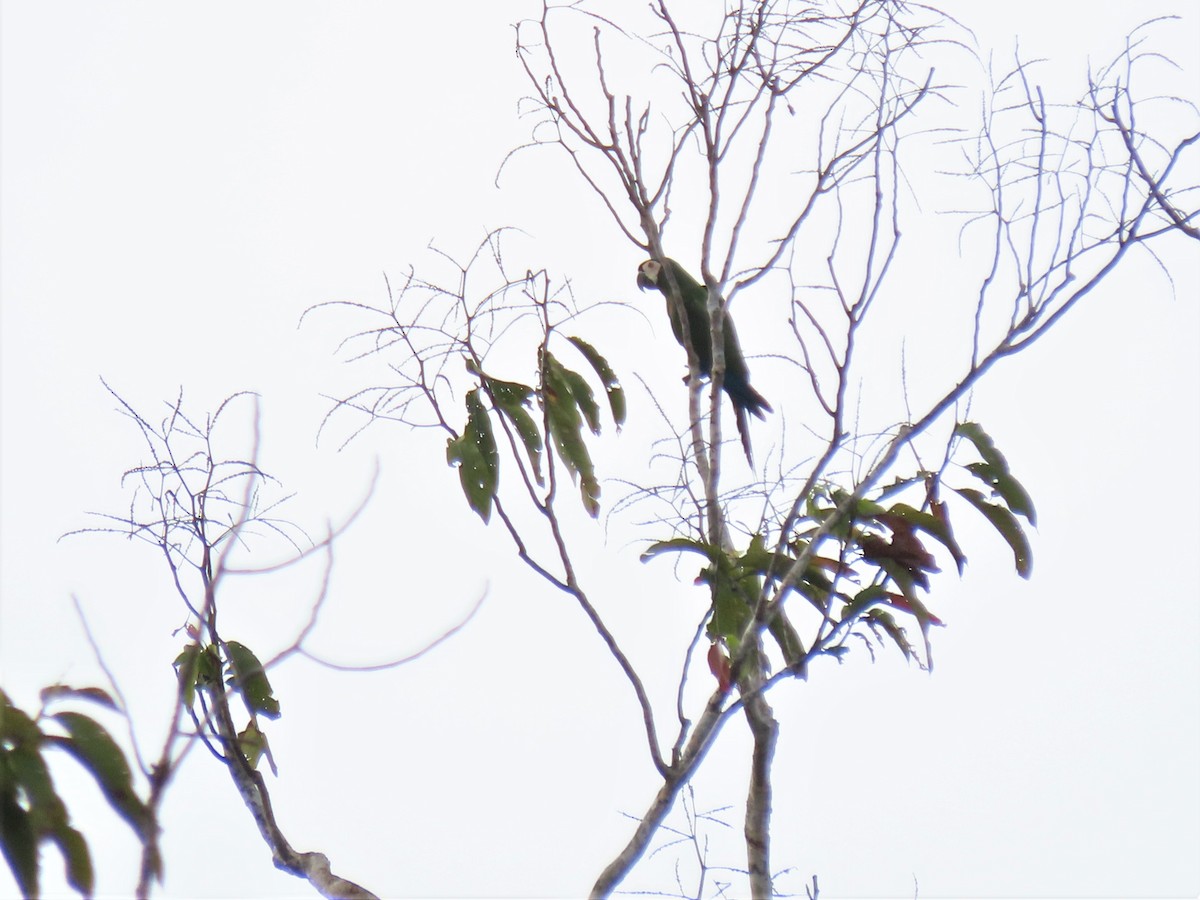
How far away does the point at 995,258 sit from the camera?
185cm

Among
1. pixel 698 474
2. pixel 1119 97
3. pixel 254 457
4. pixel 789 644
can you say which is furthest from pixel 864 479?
pixel 254 457

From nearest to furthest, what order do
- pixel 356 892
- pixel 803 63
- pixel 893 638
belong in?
1. pixel 356 892
2. pixel 893 638
3. pixel 803 63

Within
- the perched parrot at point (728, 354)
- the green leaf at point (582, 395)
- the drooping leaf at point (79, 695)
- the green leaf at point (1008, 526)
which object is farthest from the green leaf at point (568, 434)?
the perched parrot at point (728, 354)

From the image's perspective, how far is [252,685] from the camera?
Answer: 1991mm

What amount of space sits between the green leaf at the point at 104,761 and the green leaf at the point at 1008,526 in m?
1.21

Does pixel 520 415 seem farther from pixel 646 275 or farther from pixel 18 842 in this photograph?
pixel 646 275

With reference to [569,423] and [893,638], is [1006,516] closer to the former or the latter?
[893,638]

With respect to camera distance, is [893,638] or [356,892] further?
[893,638]

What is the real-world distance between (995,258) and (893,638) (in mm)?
583

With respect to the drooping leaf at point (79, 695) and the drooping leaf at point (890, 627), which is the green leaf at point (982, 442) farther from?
the drooping leaf at point (79, 695)

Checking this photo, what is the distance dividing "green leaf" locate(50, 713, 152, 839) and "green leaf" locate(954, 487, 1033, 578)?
1.21m

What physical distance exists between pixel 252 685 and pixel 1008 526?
3.94ft

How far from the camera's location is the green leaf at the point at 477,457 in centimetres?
189

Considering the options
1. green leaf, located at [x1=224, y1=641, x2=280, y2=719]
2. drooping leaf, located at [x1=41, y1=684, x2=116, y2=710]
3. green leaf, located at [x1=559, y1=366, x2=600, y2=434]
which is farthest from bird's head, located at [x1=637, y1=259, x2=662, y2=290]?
drooping leaf, located at [x1=41, y1=684, x2=116, y2=710]
